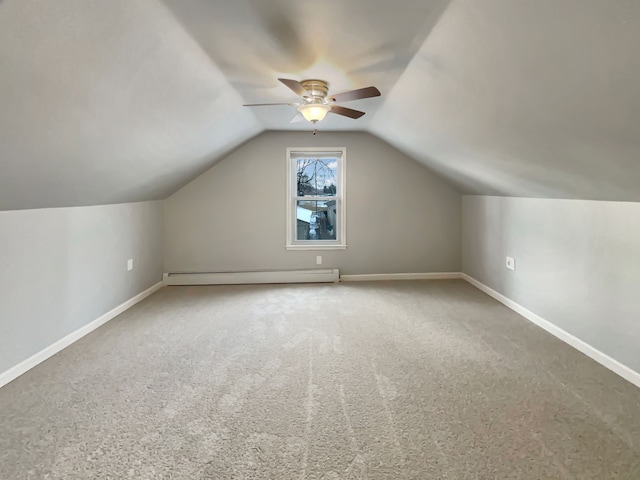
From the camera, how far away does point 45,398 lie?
2.19 m

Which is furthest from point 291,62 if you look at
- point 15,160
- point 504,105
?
point 15,160

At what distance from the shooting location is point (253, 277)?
499cm

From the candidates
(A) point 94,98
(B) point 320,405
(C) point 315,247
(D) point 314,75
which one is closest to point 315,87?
(D) point 314,75

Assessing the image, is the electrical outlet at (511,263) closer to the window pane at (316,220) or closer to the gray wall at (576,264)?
the gray wall at (576,264)

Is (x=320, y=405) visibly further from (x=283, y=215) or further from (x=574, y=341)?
(x=283, y=215)

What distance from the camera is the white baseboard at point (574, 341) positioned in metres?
2.43

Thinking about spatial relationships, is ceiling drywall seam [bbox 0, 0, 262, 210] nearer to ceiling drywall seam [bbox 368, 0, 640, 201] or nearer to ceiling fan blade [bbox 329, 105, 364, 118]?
ceiling fan blade [bbox 329, 105, 364, 118]

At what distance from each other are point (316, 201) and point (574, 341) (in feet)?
11.4

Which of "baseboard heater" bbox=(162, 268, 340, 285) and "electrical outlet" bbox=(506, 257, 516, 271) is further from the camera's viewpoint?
"baseboard heater" bbox=(162, 268, 340, 285)

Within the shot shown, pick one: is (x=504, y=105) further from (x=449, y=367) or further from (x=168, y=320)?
(x=168, y=320)

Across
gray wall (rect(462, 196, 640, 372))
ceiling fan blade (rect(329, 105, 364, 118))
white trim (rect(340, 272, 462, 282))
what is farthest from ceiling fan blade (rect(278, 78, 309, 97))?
white trim (rect(340, 272, 462, 282))

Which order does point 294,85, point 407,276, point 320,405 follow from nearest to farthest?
point 320,405, point 294,85, point 407,276

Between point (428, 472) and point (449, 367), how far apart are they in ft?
3.52

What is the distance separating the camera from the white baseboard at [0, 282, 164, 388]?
2406 mm
